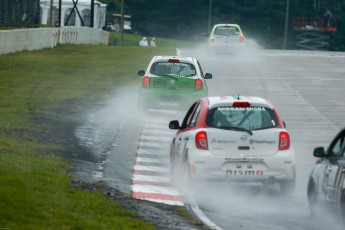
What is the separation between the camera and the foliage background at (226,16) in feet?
459

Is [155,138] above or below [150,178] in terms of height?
below

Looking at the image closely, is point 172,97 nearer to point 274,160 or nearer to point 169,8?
point 274,160

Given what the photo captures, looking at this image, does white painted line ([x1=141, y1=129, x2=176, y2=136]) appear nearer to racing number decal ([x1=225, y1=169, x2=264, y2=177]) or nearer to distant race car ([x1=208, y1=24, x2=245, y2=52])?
racing number decal ([x1=225, y1=169, x2=264, y2=177])

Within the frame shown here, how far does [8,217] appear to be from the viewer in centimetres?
1247

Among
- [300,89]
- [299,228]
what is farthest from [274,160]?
[300,89]

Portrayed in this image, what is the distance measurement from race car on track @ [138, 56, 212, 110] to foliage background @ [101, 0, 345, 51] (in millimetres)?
107823

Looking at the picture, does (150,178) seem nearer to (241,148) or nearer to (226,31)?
(241,148)

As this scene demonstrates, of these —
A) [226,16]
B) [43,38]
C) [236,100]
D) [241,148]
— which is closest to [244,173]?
[241,148]

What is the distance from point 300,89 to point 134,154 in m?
18.8

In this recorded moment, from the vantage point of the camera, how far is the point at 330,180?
14430 millimetres

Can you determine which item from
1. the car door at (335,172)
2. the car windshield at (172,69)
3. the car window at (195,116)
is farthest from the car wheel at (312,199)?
the car windshield at (172,69)

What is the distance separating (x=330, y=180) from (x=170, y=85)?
1490 centimetres

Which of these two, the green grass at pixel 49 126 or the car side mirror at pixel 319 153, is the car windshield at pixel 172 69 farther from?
the car side mirror at pixel 319 153

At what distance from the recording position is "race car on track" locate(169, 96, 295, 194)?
55.5ft
